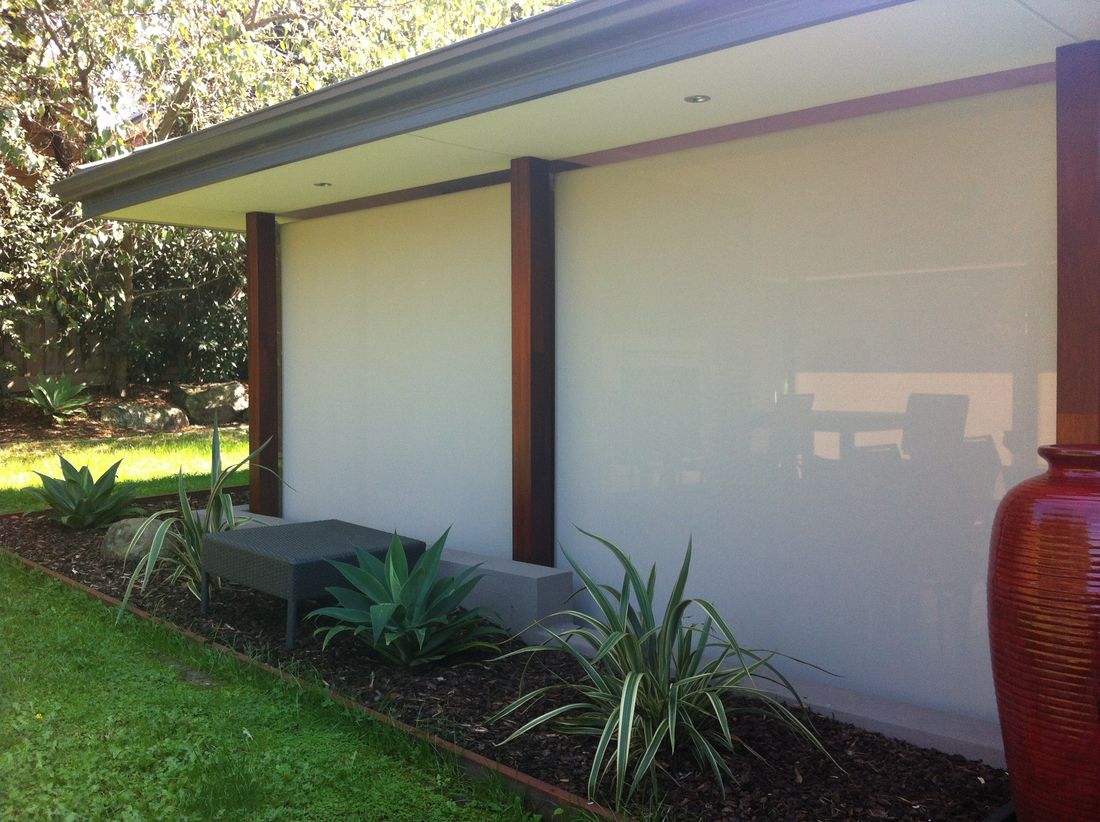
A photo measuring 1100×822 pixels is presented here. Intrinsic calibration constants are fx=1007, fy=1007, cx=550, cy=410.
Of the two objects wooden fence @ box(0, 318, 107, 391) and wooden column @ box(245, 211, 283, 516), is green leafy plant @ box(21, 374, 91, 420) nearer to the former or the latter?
wooden fence @ box(0, 318, 107, 391)

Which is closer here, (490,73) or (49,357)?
(490,73)

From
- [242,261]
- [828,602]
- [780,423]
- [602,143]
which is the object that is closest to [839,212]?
[780,423]

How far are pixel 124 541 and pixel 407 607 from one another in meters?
2.87

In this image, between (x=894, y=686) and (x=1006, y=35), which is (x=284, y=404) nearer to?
(x=894, y=686)

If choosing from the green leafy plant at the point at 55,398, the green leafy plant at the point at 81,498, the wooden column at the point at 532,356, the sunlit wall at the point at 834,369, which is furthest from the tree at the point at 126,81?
the sunlit wall at the point at 834,369

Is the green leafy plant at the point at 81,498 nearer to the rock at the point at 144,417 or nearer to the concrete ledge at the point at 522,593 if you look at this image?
the concrete ledge at the point at 522,593

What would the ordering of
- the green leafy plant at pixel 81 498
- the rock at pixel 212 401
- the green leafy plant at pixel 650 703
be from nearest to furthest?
1. the green leafy plant at pixel 650 703
2. the green leafy plant at pixel 81 498
3. the rock at pixel 212 401

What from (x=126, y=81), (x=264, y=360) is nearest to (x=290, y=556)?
(x=264, y=360)

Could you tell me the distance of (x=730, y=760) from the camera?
304cm

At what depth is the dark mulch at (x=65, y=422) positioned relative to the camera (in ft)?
43.9

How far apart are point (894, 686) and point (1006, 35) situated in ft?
7.35

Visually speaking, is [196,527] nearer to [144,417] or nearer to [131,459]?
[131,459]

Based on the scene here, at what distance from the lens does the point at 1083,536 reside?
2.39 metres

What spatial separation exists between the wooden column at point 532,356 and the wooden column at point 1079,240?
2.32m
